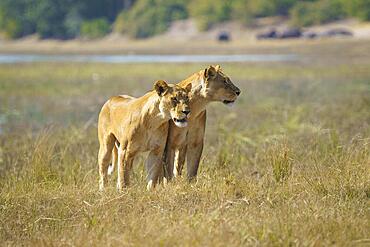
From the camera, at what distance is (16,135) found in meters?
15.8

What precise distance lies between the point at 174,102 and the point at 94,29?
2910 inches

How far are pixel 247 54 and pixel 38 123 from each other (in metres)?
33.3

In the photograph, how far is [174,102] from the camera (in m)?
8.47

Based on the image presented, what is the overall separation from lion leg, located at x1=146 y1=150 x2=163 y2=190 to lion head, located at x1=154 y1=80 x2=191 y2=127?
440mm

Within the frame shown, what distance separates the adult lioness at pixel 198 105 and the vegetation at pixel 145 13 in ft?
180

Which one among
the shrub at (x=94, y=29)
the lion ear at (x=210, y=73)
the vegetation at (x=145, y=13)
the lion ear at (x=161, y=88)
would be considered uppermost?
the lion ear at (x=210, y=73)

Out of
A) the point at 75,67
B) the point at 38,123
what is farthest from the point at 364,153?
the point at 75,67

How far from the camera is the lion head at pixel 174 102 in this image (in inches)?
329

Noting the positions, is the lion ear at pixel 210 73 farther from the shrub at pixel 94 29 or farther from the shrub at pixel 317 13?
the shrub at pixel 94 29

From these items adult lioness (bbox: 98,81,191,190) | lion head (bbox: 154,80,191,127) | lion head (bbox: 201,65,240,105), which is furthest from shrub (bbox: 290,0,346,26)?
lion head (bbox: 154,80,191,127)

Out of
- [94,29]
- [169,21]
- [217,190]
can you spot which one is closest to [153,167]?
[217,190]

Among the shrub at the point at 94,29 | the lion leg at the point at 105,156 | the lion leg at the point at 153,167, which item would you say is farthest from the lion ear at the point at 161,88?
the shrub at the point at 94,29

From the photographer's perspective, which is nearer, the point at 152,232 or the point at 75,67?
the point at 152,232

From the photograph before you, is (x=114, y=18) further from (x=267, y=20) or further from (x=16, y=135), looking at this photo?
(x=16, y=135)
